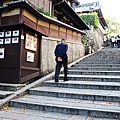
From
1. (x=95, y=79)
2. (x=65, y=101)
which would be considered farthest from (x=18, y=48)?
(x=95, y=79)

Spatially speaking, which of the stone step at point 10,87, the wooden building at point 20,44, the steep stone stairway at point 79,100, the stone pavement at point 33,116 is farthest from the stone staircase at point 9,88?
the stone pavement at point 33,116

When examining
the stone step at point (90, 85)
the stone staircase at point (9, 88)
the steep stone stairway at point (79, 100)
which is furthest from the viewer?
the stone staircase at point (9, 88)

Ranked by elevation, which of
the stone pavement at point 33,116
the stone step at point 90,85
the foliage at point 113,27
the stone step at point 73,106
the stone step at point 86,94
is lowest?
the stone pavement at point 33,116

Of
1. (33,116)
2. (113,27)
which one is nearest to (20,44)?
(33,116)

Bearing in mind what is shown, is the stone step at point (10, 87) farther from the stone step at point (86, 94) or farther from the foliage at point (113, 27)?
the foliage at point (113, 27)

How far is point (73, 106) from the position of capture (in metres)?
4.19

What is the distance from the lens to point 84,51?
13172 millimetres

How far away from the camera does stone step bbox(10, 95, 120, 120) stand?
148 inches

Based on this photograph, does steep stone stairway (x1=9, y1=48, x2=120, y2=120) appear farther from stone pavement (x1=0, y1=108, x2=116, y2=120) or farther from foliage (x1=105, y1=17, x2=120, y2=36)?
foliage (x1=105, y1=17, x2=120, y2=36)

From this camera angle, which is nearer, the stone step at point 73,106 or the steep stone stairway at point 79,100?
the stone step at point 73,106

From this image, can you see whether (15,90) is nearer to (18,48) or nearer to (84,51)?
(18,48)

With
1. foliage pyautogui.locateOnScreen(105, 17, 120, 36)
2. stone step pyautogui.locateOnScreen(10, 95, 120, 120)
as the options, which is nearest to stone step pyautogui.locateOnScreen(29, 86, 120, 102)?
stone step pyautogui.locateOnScreen(10, 95, 120, 120)

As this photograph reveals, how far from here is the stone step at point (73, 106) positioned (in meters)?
3.76

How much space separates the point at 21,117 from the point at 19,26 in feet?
11.2
